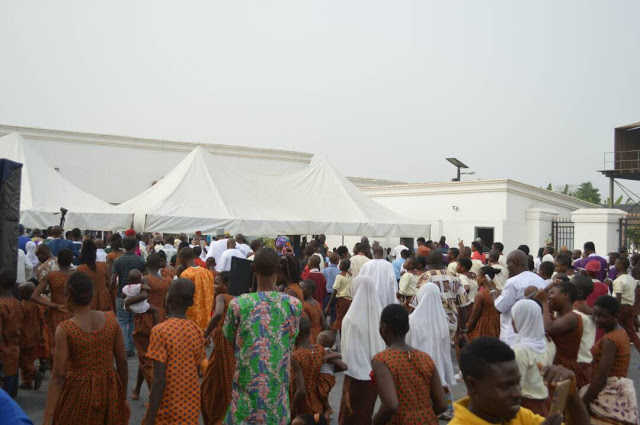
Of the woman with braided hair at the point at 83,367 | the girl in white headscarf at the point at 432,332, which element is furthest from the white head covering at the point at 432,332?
the woman with braided hair at the point at 83,367

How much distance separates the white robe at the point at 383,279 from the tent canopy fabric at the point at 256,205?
23.2ft

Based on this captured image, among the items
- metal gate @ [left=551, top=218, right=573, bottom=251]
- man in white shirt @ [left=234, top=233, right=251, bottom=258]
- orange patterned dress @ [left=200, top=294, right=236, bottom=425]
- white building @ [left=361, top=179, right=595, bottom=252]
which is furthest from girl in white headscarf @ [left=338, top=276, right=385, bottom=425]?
white building @ [left=361, top=179, right=595, bottom=252]

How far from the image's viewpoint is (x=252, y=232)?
15.4m

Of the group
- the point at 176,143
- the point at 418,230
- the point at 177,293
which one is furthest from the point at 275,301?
the point at 176,143

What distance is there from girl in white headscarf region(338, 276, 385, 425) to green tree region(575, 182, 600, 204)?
2191 inches

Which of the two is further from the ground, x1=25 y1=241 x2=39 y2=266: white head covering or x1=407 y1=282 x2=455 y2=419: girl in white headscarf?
x1=25 y1=241 x2=39 y2=266: white head covering

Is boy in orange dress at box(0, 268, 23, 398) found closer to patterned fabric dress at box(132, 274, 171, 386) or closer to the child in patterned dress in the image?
patterned fabric dress at box(132, 274, 171, 386)

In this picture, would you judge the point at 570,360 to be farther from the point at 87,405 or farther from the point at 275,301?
the point at 87,405

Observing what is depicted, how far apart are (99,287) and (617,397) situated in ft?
20.4

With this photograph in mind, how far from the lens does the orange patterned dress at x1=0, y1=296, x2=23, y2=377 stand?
6051 millimetres

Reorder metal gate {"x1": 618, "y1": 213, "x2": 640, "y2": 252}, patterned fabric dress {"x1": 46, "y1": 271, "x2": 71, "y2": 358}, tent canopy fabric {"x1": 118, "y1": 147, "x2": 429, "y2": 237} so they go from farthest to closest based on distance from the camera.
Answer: metal gate {"x1": 618, "y1": 213, "x2": 640, "y2": 252} < tent canopy fabric {"x1": 118, "y1": 147, "x2": 429, "y2": 237} < patterned fabric dress {"x1": 46, "y1": 271, "x2": 71, "y2": 358}

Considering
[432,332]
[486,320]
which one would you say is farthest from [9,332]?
[486,320]

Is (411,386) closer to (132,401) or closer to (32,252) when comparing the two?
(132,401)

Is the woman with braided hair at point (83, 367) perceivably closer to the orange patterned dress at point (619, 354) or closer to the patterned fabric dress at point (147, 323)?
the patterned fabric dress at point (147, 323)
